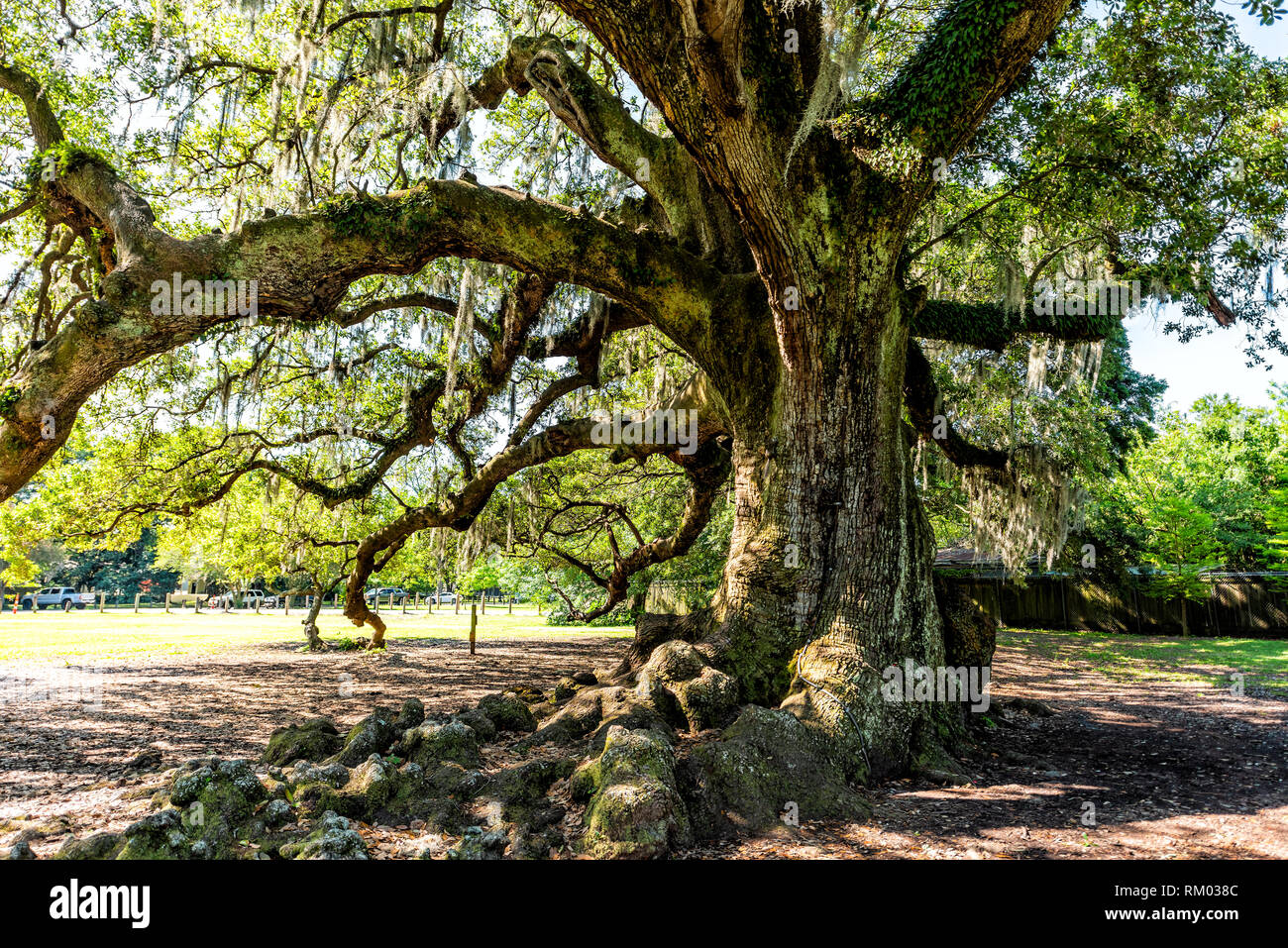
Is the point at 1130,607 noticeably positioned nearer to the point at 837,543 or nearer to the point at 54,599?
the point at 837,543

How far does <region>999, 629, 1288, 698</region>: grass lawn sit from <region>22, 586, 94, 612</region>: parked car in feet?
178

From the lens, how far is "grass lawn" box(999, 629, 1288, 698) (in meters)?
10.7

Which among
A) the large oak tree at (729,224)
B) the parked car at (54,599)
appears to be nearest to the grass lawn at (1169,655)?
the large oak tree at (729,224)

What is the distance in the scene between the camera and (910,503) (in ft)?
19.5

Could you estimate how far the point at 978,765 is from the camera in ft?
17.1

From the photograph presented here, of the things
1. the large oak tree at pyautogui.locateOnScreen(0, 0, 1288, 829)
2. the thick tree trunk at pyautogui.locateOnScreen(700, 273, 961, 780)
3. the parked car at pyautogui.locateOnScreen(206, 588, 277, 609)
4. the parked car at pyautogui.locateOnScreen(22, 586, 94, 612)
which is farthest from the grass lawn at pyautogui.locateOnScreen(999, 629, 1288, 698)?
the parked car at pyautogui.locateOnScreen(22, 586, 94, 612)

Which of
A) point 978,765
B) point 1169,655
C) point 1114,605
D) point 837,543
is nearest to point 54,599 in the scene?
point 837,543

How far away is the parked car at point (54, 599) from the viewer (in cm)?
4273

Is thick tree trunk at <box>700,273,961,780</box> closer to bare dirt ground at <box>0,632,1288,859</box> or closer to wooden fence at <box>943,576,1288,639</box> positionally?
bare dirt ground at <box>0,632,1288,859</box>

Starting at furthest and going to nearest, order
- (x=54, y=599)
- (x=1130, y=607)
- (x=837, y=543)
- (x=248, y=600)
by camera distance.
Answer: (x=248, y=600) → (x=54, y=599) → (x=1130, y=607) → (x=837, y=543)

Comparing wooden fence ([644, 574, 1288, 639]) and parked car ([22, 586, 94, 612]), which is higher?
wooden fence ([644, 574, 1288, 639])

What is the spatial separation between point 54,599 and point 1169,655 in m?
58.5
